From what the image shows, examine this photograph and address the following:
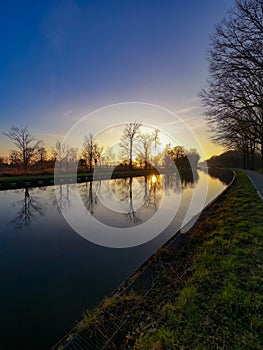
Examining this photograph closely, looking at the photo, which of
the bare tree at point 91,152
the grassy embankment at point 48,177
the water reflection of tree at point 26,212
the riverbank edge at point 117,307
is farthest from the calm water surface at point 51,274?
the bare tree at point 91,152

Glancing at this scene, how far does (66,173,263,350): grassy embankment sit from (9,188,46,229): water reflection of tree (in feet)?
20.1

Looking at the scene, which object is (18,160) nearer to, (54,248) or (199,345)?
(54,248)

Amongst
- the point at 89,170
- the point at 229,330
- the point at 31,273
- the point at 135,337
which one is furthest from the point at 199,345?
the point at 89,170

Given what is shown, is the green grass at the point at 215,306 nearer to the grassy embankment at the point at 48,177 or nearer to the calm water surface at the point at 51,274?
the calm water surface at the point at 51,274

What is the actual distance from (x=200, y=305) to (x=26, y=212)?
379 inches

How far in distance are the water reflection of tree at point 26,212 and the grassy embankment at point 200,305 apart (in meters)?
6.14

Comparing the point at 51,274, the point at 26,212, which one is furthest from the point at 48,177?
the point at 51,274

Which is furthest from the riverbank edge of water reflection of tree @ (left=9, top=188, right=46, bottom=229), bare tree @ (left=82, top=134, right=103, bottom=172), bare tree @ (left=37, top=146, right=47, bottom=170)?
bare tree @ (left=37, top=146, right=47, bottom=170)

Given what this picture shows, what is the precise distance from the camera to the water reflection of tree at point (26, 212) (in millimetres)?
8605

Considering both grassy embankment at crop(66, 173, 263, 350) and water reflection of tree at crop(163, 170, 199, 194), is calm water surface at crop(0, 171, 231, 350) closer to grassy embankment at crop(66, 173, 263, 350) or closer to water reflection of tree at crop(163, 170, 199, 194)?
grassy embankment at crop(66, 173, 263, 350)

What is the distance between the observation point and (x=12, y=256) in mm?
5348

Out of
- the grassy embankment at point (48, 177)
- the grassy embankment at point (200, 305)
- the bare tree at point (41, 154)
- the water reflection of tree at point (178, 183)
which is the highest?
the bare tree at point (41, 154)

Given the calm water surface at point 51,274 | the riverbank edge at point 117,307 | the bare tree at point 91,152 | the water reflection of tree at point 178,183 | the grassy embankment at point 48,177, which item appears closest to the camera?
the riverbank edge at point 117,307

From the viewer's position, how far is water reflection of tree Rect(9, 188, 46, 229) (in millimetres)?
8605
